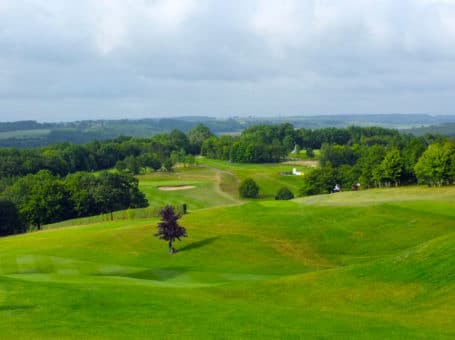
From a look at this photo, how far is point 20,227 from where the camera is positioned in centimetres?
8656

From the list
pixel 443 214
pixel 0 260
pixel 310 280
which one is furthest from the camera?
pixel 443 214

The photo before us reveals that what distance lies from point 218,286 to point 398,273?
10304 millimetres

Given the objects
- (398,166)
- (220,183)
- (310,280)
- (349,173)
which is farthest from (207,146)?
(310,280)

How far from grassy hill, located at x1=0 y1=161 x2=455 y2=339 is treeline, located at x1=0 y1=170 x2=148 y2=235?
28498 millimetres

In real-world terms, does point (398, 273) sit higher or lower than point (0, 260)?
higher

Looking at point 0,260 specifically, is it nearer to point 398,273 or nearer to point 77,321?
point 77,321

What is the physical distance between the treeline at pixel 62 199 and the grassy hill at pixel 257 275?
28.5m

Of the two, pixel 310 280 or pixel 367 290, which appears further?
pixel 310 280

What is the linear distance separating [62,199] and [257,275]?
60.1 m

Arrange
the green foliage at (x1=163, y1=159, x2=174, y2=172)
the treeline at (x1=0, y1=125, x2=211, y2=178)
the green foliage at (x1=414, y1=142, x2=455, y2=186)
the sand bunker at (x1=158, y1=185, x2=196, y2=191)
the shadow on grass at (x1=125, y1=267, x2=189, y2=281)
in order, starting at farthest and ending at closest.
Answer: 1. the green foliage at (x1=163, y1=159, x2=174, y2=172)
2. the treeline at (x1=0, y1=125, x2=211, y2=178)
3. the sand bunker at (x1=158, y1=185, x2=196, y2=191)
4. the green foliage at (x1=414, y1=142, x2=455, y2=186)
5. the shadow on grass at (x1=125, y1=267, x2=189, y2=281)

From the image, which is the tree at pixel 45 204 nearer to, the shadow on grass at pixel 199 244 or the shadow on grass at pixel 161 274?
the shadow on grass at pixel 199 244

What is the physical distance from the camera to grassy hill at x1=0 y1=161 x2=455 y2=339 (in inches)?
825

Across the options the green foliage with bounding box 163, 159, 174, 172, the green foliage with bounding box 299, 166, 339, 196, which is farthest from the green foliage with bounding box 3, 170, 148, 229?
the green foliage with bounding box 163, 159, 174, 172

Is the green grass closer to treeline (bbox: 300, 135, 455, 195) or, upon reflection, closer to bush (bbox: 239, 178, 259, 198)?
bush (bbox: 239, 178, 259, 198)
